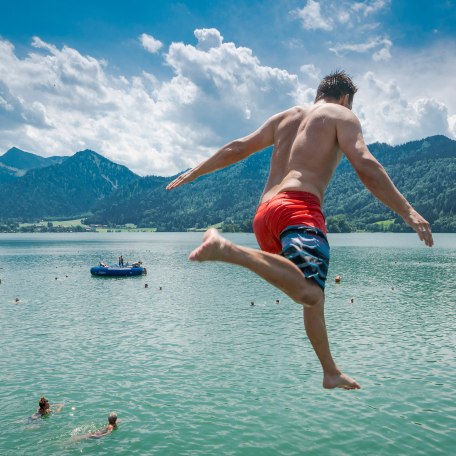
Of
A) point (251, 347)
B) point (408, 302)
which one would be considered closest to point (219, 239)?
point (251, 347)

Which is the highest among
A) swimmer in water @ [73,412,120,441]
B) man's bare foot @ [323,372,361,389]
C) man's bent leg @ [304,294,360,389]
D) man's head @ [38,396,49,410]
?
man's bent leg @ [304,294,360,389]

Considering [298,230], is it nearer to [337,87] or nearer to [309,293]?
[309,293]

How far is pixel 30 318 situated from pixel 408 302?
41.0m

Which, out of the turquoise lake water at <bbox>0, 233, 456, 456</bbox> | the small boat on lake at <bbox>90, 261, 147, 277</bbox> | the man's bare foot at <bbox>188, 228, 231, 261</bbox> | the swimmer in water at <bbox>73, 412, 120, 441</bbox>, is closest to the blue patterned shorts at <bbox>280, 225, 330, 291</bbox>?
the man's bare foot at <bbox>188, 228, 231, 261</bbox>

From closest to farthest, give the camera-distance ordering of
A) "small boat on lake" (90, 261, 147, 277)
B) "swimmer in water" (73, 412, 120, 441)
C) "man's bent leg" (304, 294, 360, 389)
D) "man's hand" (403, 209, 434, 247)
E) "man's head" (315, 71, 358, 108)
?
"man's hand" (403, 209, 434, 247) → "man's bent leg" (304, 294, 360, 389) → "man's head" (315, 71, 358, 108) → "swimmer in water" (73, 412, 120, 441) → "small boat on lake" (90, 261, 147, 277)

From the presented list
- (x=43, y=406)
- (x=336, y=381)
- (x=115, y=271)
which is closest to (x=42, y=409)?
A: (x=43, y=406)

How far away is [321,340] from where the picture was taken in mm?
4746

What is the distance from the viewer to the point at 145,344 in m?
36.4

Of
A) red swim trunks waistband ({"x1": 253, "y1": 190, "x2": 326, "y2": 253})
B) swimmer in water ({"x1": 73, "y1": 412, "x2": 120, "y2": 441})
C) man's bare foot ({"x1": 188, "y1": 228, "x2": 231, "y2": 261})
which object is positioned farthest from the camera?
swimmer in water ({"x1": 73, "y1": 412, "x2": 120, "y2": 441})

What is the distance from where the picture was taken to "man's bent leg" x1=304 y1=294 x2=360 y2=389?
15.0 ft

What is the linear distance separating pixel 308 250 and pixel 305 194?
24.2 inches

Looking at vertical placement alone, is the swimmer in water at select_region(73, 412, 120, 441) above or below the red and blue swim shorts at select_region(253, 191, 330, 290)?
below

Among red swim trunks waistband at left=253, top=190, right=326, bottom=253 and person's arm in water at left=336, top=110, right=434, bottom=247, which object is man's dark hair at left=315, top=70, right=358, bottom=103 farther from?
red swim trunks waistband at left=253, top=190, right=326, bottom=253

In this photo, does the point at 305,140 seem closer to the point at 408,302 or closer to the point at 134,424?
the point at 134,424
